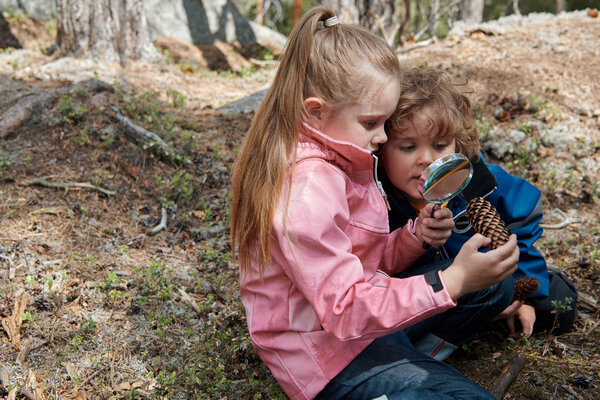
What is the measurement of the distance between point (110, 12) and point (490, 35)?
5.05m

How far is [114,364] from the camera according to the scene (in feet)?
9.12

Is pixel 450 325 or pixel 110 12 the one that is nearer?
pixel 450 325

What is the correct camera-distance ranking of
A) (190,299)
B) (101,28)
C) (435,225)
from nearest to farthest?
(435,225) → (190,299) → (101,28)

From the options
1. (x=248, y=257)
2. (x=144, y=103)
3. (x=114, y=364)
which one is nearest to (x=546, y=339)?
(x=248, y=257)

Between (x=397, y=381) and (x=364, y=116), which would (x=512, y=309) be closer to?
(x=397, y=381)

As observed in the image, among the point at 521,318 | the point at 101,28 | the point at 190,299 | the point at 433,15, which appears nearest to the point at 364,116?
the point at 521,318

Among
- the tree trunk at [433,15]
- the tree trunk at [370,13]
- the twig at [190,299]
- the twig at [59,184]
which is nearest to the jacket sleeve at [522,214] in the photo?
the twig at [190,299]

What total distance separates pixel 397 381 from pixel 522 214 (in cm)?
135

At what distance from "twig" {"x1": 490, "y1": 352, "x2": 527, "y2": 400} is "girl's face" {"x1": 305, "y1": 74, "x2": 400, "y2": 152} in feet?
4.72

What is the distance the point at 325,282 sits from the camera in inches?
77.8

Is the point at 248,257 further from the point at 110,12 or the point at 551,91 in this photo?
the point at 110,12

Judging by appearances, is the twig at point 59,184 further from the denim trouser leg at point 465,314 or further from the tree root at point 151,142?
the denim trouser leg at point 465,314

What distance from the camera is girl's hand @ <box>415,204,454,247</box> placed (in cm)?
242

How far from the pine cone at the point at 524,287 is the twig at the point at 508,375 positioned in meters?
0.32
